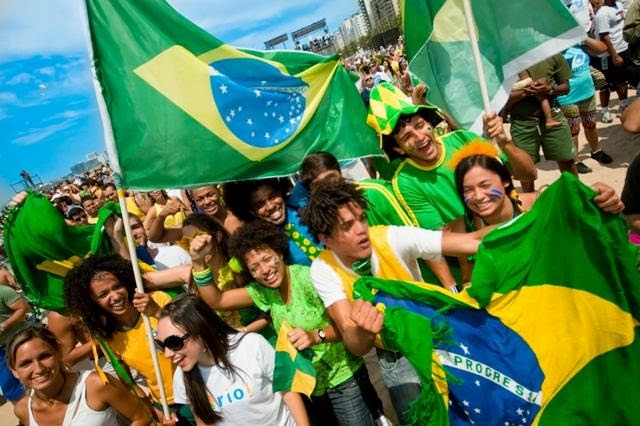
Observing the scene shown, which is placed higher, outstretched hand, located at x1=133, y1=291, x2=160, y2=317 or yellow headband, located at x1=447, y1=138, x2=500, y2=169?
yellow headband, located at x1=447, y1=138, x2=500, y2=169

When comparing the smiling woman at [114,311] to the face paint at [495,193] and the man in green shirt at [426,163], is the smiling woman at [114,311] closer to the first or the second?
the man in green shirt at [426,163]

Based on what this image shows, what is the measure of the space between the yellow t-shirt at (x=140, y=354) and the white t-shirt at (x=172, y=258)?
97 cm

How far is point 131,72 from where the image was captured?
8.73 feet

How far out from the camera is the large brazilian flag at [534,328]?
5.31 feet

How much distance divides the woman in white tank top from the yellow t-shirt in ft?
0.94

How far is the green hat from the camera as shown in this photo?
2705 millimetres

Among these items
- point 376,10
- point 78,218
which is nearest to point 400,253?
point 78,218

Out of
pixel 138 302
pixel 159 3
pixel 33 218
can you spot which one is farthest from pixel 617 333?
pixel 33 218

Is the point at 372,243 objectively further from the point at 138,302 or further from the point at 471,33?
the point at 138,302

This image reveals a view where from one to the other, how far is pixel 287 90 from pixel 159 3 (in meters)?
1.04

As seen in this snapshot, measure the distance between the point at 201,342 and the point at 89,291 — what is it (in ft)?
3.40

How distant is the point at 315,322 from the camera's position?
88.5 inches

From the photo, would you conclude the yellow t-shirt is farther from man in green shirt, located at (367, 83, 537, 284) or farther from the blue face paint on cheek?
the blue face paint on cheek

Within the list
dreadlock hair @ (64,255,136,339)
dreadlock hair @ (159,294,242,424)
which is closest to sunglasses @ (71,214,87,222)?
dreadlock hair @ (64,255,136,339)
